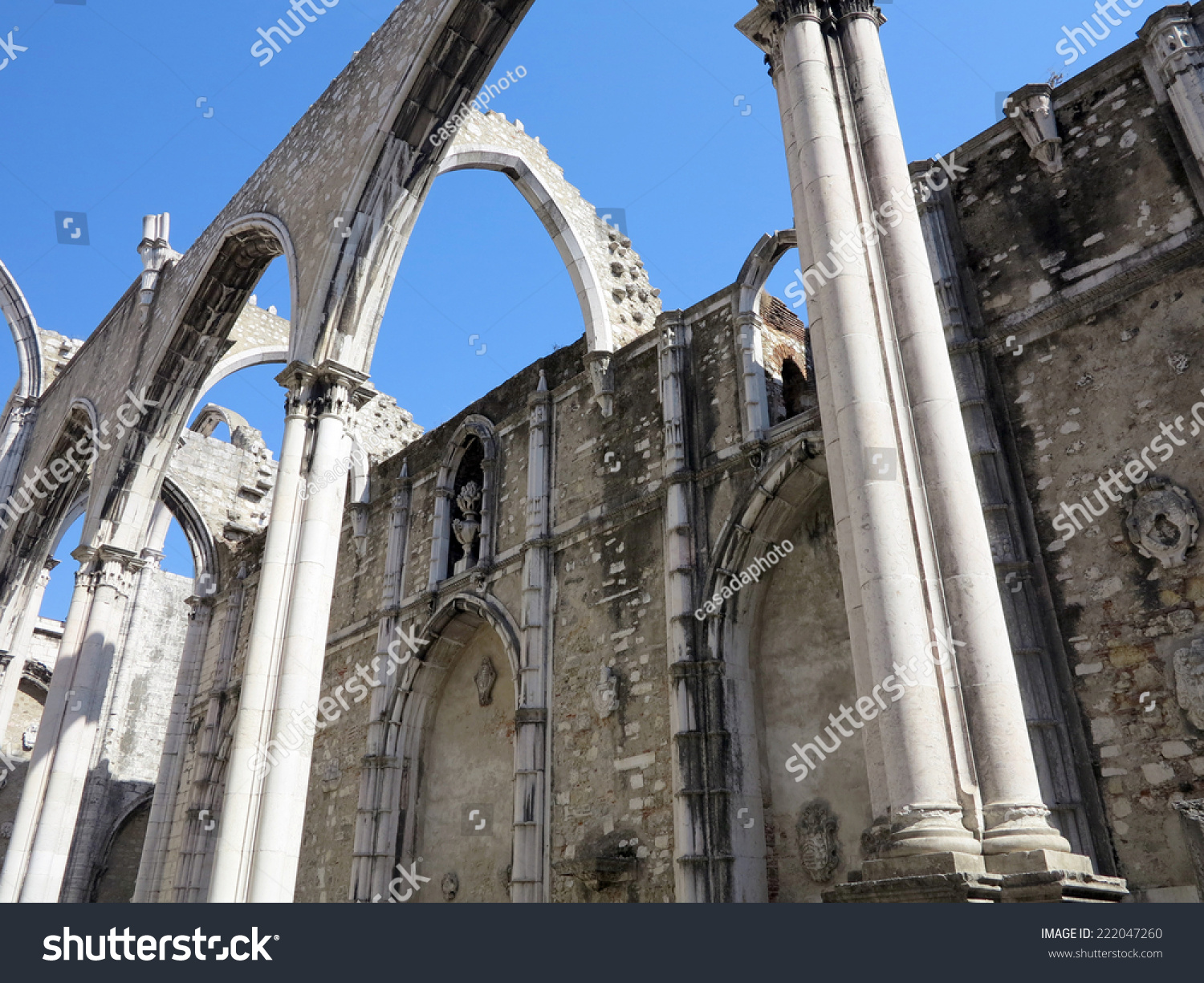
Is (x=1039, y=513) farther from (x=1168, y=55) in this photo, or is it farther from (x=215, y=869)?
(x=215, y=869)

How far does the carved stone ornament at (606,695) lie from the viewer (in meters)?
10.5

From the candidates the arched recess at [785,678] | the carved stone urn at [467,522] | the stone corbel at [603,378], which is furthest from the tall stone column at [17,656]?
the arched recess at [785,678]

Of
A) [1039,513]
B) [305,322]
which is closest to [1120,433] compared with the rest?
[1039,513]

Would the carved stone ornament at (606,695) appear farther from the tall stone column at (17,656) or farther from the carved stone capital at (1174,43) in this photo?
the tall stone column at (17,656)

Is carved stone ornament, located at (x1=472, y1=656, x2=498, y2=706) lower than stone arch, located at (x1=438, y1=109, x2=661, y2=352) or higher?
lower

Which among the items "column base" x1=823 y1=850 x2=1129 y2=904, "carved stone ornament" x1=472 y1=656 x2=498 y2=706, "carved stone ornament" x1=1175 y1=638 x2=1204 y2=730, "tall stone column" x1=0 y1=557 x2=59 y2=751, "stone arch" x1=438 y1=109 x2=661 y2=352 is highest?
"stone arch" x1=438 y1=109 x2=661 y2=352

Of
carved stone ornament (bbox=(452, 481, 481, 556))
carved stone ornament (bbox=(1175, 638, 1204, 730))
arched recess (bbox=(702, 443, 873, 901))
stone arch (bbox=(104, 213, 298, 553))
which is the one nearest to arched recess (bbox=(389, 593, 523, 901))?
carved stone ornament (bbox=(452, 481, 481, 556))

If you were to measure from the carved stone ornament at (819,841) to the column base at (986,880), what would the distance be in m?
4.70

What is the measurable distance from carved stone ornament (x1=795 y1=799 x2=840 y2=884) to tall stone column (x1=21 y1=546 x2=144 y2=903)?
29.3 feet

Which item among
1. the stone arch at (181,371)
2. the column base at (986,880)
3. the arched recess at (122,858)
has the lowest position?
the column base at (986,880)

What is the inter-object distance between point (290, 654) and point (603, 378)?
17.9ft

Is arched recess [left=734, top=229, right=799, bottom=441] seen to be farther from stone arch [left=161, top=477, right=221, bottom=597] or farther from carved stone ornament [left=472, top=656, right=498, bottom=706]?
stone arch [left=161, top=477, right=221, bottom=597]

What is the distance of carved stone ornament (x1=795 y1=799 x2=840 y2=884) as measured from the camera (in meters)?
8.62

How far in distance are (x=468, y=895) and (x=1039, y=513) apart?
8.12m
